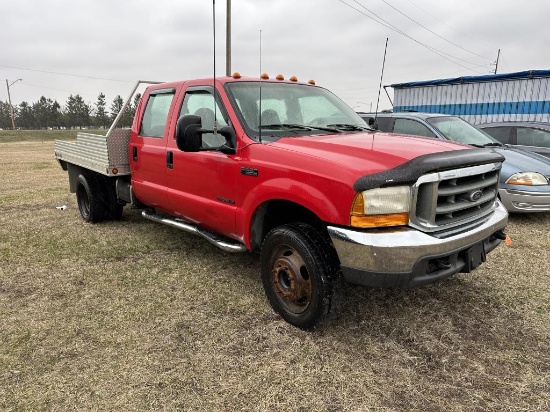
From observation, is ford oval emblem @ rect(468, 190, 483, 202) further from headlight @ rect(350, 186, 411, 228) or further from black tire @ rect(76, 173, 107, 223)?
black tire @ rect(76, 173, 107, 223)

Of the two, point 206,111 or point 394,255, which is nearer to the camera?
point 394,255

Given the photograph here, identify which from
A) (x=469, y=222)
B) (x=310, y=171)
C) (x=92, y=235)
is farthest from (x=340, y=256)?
(x=92, y=235)

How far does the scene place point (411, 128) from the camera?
6555 mm

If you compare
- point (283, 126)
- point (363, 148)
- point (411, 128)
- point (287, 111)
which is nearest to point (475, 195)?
point (363, 148)

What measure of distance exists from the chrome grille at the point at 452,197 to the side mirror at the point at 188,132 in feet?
5.21

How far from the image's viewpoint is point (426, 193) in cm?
251

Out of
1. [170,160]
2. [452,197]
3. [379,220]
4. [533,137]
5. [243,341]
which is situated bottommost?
[243,341]

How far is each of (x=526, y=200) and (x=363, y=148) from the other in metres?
4.06

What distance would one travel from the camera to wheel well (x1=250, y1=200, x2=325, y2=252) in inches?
124

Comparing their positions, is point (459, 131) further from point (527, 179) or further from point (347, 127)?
point (347, 127)

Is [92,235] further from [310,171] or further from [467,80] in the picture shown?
[467,80]

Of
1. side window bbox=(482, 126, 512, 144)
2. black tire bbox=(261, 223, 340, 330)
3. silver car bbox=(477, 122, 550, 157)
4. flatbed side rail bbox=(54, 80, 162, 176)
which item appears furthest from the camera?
side window bbox=(482, 126, 512, 144)

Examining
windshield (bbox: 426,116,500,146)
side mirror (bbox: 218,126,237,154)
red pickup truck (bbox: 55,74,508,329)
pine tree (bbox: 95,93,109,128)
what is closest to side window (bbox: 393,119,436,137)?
windshield (bbox: 426,116,500,146)

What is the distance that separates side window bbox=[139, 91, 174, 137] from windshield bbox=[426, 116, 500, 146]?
162 inches
